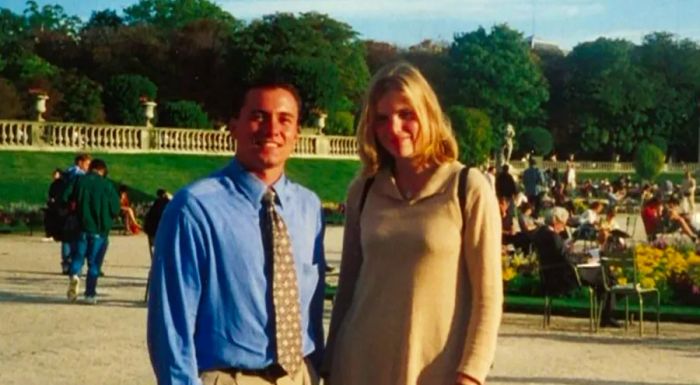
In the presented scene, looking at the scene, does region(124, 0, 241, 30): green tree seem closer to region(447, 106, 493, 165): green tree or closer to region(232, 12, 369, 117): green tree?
region(232, 12, 369, 117): green tree

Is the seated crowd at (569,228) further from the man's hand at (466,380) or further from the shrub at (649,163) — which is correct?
the shrub at (649,163)

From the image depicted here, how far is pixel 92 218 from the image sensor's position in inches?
530

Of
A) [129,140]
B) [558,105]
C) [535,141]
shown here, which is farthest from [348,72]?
[129,140]

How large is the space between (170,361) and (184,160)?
125 ft

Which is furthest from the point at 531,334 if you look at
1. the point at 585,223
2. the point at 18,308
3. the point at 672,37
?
the point at 672,37

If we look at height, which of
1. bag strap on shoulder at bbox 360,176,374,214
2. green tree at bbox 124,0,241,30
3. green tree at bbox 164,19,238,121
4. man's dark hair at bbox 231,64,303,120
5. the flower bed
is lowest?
the flower bed

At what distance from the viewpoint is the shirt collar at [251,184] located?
3338 mm

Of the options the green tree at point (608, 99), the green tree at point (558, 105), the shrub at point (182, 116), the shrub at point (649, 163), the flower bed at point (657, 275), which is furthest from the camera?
the green tree at point (558, 105)

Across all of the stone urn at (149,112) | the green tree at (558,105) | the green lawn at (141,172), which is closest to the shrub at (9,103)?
the stone urn at (149,112)

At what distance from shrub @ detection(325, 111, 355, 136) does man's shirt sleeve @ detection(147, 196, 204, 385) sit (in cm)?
5346

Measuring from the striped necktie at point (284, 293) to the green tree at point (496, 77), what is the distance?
231 feet

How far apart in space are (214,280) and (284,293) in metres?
0.19

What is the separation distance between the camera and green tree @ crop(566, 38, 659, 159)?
7800 centimetres

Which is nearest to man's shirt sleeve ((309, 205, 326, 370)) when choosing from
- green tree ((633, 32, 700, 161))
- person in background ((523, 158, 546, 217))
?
person in background ((523, 158, 546, 217))
